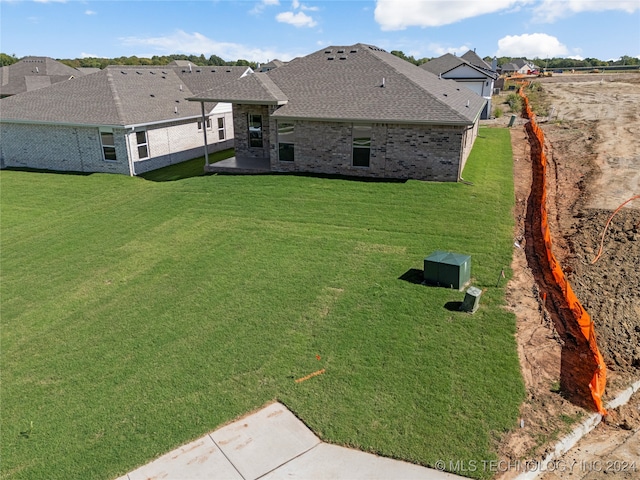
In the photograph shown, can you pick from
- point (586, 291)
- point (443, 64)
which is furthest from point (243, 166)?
point (443, 64)

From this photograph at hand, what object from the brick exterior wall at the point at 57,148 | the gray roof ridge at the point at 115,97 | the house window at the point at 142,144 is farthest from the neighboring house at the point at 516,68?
the brick exterior wall at the point at 57,148

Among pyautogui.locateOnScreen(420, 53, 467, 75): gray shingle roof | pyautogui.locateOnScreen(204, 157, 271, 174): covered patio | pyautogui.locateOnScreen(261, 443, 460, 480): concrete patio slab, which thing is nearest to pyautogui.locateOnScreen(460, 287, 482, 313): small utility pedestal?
pyautogui.locateOnScreen(261, 443, 460, 480): concrete patio slab

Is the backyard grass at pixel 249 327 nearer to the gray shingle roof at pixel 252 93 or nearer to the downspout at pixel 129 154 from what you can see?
the downspout at pixel 129 154

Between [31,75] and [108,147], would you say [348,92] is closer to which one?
[108,147]

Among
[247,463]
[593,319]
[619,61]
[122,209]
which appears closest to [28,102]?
[122,209]

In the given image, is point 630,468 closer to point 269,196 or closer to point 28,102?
point 269,196

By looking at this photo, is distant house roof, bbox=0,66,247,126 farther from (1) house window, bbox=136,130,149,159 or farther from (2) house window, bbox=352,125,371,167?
(2) house window, bbox=352,125,371,167
